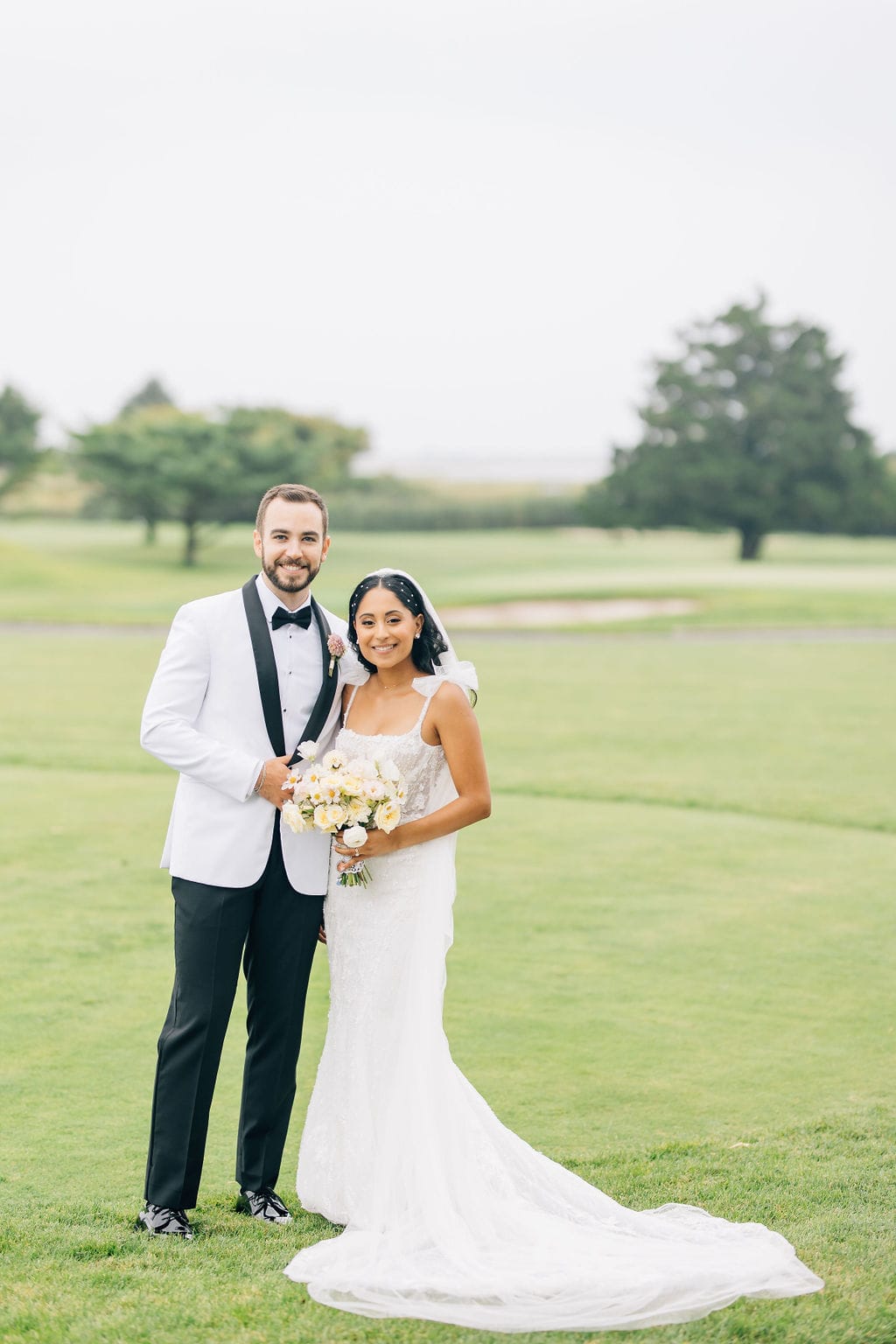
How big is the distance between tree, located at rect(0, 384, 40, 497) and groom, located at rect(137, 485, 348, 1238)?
48.8 m

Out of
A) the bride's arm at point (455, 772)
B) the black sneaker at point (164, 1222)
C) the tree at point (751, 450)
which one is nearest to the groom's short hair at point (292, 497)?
the bride's arm at point (455, 772)

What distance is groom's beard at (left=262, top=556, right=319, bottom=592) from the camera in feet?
13.8

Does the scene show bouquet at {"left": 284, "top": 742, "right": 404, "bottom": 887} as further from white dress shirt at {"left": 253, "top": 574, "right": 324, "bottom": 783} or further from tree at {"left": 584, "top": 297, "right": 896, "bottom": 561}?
tree at {"left": 584, "top": 297, "right": 896, "bottom": 561}

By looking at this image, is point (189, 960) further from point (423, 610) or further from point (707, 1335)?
point (707, 1335)

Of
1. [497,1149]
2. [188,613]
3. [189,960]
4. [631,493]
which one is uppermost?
[631,493]

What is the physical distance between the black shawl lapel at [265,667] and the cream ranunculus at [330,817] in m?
0.39

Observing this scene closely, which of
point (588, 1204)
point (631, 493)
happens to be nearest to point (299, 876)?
point (588, 1204)

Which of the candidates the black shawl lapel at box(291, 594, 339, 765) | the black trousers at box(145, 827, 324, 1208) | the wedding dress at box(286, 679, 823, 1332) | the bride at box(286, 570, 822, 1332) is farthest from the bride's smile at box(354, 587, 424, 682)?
the black trousers at box(145, 827, 324, 1208)

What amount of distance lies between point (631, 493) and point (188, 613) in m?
50.4

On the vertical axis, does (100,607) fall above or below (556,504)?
below

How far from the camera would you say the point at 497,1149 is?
416cm

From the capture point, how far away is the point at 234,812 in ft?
13.9

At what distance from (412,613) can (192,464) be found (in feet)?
134

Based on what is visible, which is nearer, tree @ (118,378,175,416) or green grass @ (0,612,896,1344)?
green grass @ (0,612,896,1344)
